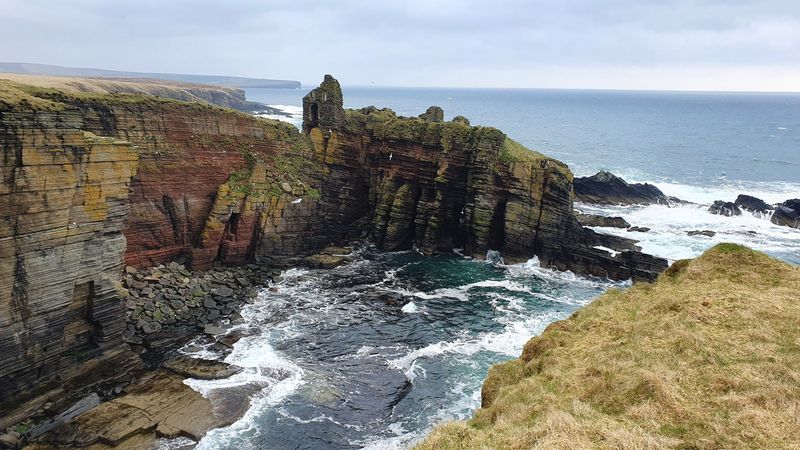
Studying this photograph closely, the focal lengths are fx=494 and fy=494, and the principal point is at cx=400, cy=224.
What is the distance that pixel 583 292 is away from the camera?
4200cm

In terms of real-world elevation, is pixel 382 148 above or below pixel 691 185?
above

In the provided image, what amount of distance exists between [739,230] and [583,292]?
29382 millimetres

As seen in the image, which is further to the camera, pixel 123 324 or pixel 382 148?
pixel 382 148

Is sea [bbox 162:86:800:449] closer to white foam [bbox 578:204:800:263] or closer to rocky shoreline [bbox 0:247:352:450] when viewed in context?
white foam [bbox 578:204:800:263]

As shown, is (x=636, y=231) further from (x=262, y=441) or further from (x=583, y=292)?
(x=262, y=441)

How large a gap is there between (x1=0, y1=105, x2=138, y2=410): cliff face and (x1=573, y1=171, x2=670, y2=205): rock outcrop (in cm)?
6008

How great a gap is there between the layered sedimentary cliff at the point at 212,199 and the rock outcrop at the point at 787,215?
Answer: 30.0m

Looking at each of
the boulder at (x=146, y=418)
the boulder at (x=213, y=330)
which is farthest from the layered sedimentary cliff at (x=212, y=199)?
the boulder at (x=213, y=330)

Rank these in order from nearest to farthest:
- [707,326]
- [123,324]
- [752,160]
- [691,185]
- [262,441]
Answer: [707,326]
[262,441]
[123,324]
[691,185]
[752,160]

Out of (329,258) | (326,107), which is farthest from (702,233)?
(326,107)

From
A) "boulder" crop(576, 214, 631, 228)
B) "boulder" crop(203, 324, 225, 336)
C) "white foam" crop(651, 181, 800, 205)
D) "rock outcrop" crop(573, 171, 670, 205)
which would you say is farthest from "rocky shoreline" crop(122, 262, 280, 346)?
"white foam" crop(651, 181, 800, 205)

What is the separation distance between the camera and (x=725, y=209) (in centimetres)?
6475

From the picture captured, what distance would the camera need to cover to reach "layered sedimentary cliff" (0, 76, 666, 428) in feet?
78.9

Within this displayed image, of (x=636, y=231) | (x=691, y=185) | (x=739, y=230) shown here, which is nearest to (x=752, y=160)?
(x=691, y=185)
